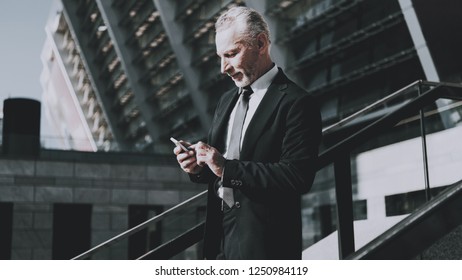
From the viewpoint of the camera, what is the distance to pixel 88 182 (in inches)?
768

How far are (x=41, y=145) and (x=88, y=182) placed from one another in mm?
1736

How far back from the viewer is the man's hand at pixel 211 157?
2297 mm

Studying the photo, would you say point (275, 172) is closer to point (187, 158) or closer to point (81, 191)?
point (187, 158)

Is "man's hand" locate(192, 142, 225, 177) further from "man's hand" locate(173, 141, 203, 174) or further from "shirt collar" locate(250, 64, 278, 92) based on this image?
"shirt collar" locate(250, 64, 278, 92)

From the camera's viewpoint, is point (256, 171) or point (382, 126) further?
point (382, 126)

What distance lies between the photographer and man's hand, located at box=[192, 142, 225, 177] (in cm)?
230

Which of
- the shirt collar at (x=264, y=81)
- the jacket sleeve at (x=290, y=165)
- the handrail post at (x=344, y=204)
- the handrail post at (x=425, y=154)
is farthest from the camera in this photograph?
the handrail post at (x=425, y=154)

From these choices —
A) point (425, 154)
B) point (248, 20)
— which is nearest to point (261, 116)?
point (248, 20)

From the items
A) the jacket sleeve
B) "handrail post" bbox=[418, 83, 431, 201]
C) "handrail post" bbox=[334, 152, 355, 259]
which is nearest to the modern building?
"handrail post" bbox=[418, 83, 431, 201]

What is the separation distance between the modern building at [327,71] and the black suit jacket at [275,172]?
282 millimetres

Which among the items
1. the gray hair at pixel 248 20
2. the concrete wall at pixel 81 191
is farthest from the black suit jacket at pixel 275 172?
the concrete wall at pixel 81 191

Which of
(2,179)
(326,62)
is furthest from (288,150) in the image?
(326,62)

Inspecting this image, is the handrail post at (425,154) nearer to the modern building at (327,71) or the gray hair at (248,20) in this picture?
the modern building at (327,71)

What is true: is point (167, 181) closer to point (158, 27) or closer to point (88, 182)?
point (88, 182)
